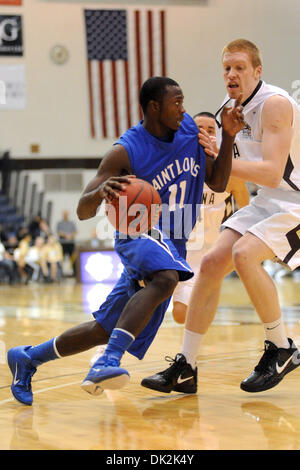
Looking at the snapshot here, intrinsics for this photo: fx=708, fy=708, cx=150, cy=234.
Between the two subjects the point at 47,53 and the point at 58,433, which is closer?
the point at 58,433

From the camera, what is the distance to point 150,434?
299 centimetres

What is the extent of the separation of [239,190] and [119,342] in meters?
2.21

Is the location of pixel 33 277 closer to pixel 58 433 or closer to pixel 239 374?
pixel 239 374

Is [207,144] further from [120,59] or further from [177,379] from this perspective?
[120,59]

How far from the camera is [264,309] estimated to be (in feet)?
12.5

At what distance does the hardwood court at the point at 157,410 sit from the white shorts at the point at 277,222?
0.80 meters

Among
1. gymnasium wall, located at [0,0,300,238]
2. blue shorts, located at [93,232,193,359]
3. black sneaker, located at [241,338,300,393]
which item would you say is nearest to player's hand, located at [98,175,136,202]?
blue shorts, located at [93,232,193,359]

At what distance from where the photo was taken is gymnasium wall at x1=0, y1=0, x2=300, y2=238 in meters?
21.5

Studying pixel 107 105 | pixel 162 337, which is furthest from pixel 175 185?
pixel 107 105

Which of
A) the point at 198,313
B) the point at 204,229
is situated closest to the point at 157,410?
the point at 198,313

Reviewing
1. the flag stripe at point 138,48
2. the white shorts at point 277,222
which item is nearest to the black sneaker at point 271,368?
the white shorts at point 277,222

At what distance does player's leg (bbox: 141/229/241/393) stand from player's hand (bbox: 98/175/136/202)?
0.89 m

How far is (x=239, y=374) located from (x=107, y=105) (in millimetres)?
18333

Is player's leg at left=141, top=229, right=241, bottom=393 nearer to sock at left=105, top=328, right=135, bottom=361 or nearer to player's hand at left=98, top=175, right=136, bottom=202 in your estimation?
sock at left=105, top=328, right=135, bottom=361
